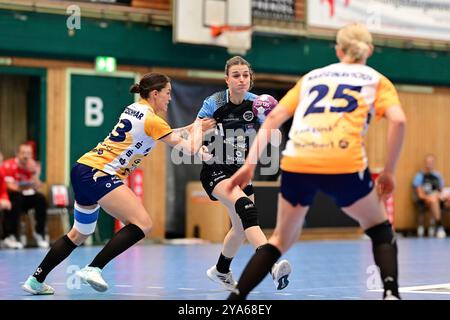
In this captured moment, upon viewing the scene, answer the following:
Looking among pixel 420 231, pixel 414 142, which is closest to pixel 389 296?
pixel 420 231

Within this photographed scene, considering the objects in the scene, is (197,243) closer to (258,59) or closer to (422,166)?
(258,59)

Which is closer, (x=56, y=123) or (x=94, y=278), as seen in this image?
(x=94, y=278)

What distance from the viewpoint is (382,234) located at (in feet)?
18.1

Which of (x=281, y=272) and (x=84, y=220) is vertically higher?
(x=84, y=220)

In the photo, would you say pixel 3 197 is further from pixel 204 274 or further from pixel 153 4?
pixel 204 274

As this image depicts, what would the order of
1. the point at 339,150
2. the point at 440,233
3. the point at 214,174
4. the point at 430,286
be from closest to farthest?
the point at 339,150 < the point at 214,174 < the point at 430,286 < the point at 440,233

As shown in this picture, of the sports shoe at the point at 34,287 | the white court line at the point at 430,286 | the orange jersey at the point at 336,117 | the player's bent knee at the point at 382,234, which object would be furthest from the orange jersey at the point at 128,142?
the white court line at the point at 430,286

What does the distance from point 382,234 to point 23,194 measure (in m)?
10.5

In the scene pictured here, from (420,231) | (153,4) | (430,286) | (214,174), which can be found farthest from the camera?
(420,231)

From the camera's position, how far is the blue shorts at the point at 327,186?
532 centimetres

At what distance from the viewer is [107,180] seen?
24.0ft

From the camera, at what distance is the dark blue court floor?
7.59 meters

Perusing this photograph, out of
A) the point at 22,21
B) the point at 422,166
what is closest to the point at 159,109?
the point at 22,21
